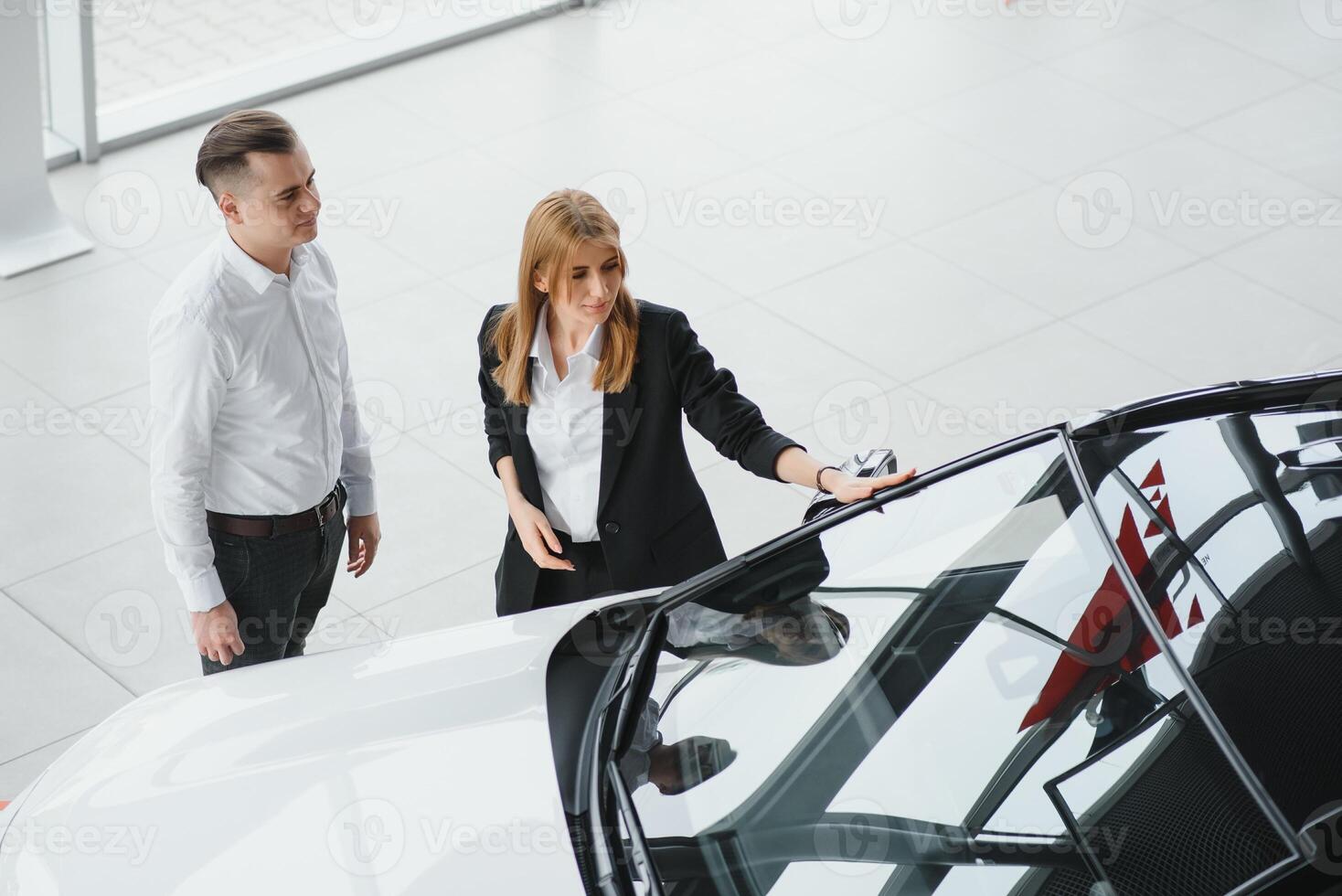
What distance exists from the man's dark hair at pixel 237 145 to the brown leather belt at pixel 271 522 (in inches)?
24.8

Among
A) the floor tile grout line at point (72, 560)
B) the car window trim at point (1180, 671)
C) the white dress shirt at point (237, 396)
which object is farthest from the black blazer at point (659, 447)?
the floor tile grout line at point (72, 560)

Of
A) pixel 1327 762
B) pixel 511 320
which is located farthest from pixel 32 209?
pixel 1327 762

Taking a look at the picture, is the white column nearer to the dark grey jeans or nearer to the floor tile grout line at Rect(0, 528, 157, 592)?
the floor tile grout line at Rect(0, 528, 157, 592)

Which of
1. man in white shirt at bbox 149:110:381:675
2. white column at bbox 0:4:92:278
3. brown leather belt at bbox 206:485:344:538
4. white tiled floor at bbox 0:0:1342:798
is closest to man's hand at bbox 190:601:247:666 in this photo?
man in white shirt at bbox 149:110:381:675

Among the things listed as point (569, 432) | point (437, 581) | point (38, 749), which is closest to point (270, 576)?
point (569, 432)

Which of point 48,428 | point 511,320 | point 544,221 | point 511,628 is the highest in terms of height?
point 544,221

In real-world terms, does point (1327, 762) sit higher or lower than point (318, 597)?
higher

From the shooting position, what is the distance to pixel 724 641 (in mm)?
2367

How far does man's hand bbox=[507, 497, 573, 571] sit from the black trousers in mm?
81

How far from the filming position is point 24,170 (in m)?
5.37

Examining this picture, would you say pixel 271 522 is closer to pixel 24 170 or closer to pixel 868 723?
pixel 868 723

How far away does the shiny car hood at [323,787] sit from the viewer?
203cm

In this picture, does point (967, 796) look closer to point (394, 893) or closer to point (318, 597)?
point (394, 893)

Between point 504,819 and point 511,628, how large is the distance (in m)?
0.47
